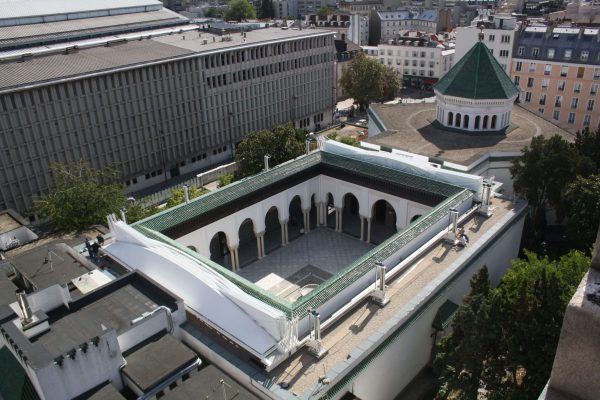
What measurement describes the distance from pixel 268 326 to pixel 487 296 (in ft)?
38.7

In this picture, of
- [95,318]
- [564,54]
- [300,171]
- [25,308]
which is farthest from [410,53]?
[25,308]

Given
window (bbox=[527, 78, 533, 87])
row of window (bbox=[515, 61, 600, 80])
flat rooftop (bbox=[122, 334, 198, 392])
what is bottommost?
flat rooftop (bbox=[122, 334, 198, 392])

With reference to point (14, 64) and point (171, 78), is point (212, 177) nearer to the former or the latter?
point (171, 78)

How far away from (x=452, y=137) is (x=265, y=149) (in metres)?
21.5

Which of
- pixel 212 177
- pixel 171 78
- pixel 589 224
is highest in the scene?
pixel 171 78

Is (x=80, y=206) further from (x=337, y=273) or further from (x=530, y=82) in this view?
(x=530, y=82)

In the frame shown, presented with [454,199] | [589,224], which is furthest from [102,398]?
[589,224]

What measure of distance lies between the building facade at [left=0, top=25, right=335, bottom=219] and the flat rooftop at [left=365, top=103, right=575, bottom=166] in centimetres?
2267

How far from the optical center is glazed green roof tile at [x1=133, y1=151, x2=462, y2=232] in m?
37.7

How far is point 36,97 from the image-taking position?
54.8 m

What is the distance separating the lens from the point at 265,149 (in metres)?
55.1

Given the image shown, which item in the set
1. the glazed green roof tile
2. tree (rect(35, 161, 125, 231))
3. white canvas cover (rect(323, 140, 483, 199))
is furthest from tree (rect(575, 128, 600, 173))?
tree (rect(35, 161, 125, 231))

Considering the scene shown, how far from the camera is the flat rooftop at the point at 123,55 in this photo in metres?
55.8

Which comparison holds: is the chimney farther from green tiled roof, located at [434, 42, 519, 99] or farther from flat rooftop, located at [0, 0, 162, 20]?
flat rooftop, located at [0, 0, 162, 20]
